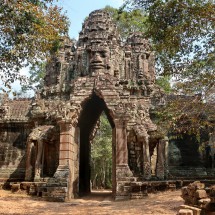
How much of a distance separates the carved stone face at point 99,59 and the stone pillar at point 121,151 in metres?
3.39

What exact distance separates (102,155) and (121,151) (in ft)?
49.7

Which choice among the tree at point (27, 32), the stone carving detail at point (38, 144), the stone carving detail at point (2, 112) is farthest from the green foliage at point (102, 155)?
the tree at point (27, 32)

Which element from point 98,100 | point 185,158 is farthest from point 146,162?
point 185,158

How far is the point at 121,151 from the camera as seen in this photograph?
11.5 metres

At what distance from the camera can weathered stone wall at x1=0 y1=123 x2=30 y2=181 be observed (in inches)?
Answer: 765

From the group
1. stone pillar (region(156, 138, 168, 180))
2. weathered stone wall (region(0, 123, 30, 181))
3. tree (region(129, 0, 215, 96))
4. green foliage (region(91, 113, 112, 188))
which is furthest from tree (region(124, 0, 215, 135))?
green foliage (region(91, 113, 112, 188))

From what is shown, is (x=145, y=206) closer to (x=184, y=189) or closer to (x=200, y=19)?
(x=184, y=189)

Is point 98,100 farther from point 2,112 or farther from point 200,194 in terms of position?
point 2,112

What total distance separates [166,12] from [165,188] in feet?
23.6

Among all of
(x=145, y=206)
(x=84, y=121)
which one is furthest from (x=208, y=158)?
(x=145, y=206)

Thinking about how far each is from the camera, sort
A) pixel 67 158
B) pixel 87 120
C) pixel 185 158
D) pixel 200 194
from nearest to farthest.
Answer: pixel 200 194 → pixel 67 158 → pixel 87 120 → pixel 185 158

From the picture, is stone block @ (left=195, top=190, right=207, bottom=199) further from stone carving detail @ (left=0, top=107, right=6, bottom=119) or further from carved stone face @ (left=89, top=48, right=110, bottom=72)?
stone carving detail @ (left=0, top=107, right=6, bottom=119)

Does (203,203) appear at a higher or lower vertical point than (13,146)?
lower

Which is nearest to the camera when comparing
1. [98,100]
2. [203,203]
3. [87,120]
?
[203,203]
